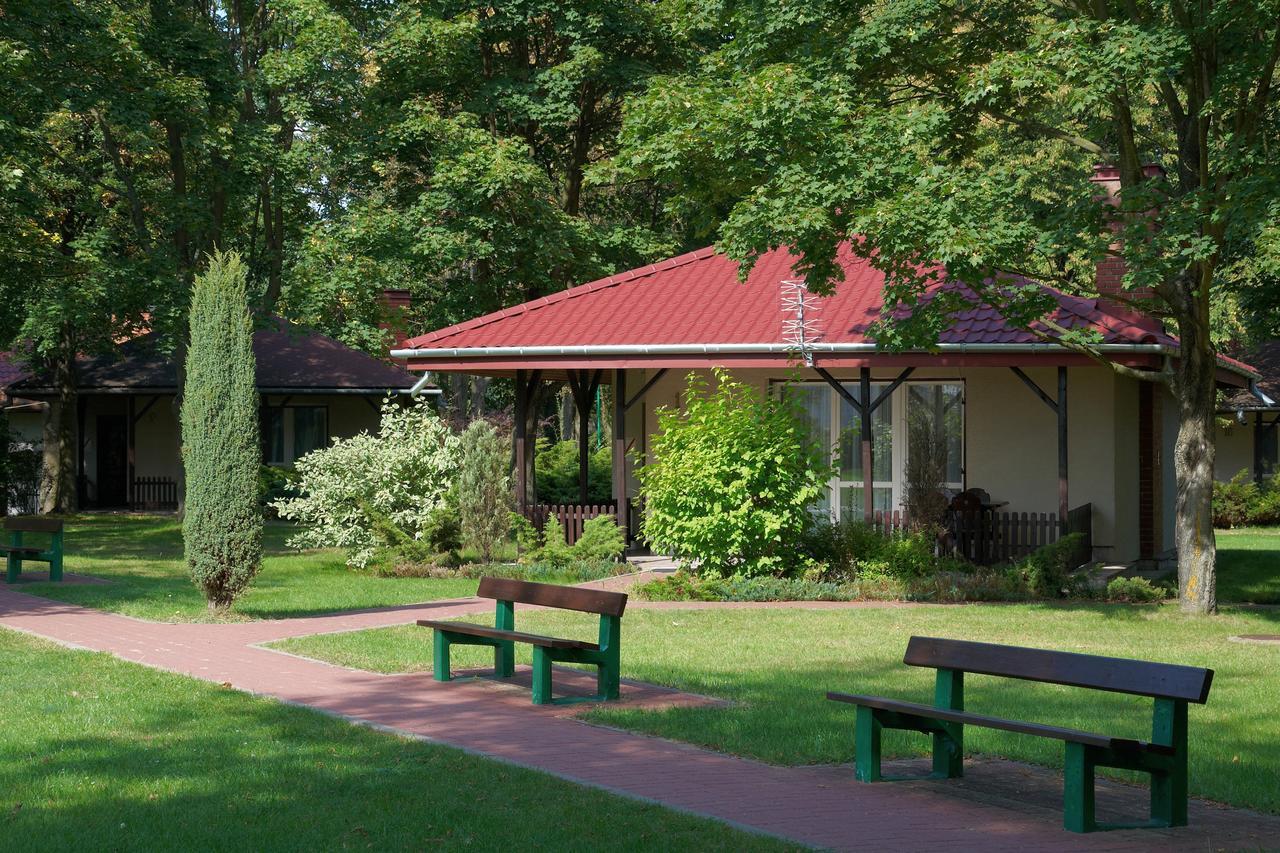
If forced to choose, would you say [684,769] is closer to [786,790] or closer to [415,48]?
[786,790]

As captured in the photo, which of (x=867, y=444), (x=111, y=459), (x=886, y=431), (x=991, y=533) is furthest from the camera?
(x=111, y=459)

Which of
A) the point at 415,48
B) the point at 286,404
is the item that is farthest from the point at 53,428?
the point at 415,48

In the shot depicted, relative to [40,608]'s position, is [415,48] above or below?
above

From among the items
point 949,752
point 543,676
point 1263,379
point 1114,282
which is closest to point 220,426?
point 543,676

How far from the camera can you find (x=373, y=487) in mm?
20125

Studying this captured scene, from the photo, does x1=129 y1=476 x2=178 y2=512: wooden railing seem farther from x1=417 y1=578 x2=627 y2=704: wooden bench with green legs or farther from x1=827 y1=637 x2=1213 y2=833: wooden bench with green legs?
x1=827 y1=637 x2=1213 y2=833: wooden bench with green legs

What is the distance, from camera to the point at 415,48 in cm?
2569

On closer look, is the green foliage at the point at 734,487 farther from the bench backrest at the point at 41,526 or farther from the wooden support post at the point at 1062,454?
the bench backrest at the point at 41,526

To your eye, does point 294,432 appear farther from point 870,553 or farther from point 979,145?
point 979,145

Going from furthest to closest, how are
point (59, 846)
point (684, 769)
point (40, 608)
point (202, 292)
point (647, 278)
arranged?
point (647, 278) → point (40, 608) → point (202, 292) → point (684, 769) → point (59, 846)

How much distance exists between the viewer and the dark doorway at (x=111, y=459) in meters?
36.9

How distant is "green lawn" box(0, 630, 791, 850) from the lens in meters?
6.04

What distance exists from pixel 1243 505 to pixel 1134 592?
17.0 m

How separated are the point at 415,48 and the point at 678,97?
11.4 metres
